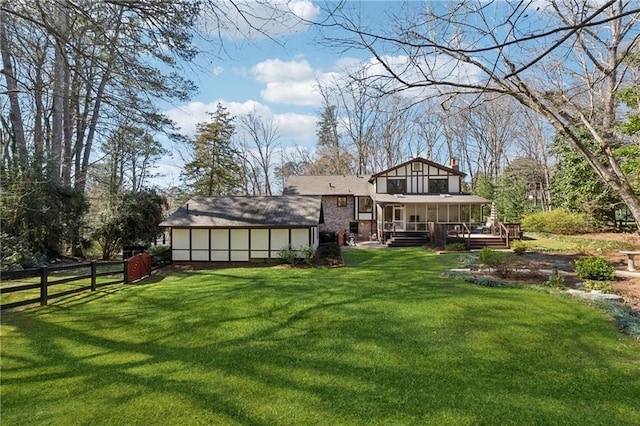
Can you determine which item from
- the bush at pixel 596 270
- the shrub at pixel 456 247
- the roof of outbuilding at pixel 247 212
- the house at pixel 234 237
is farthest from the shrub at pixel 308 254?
the bush at pixel 596 270

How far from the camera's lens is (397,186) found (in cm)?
2575

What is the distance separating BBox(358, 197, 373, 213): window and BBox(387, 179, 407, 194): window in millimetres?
1806

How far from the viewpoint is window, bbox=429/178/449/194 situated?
25406mm

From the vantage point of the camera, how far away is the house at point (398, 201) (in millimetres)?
23797

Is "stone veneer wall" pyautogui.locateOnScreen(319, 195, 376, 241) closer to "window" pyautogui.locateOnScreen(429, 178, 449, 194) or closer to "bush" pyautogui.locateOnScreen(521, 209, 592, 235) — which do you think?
"window" pyautogui.locateOnScreen(429, 178, 449, 194)

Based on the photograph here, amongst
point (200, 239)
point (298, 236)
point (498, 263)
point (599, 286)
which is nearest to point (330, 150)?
point (298, 236)

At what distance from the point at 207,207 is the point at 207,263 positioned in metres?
2.98

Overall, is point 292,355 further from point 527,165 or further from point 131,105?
point 527,165

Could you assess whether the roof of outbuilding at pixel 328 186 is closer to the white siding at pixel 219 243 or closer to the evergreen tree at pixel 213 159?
the evergreen tree at pixel 213 159

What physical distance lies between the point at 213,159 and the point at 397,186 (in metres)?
16.4

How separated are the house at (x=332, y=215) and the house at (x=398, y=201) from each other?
0.06 metres

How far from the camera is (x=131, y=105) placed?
722 cm

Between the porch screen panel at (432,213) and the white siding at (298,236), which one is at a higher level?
the porch screen panel at (432,213)

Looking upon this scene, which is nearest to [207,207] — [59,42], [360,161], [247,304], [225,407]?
[247,304]
